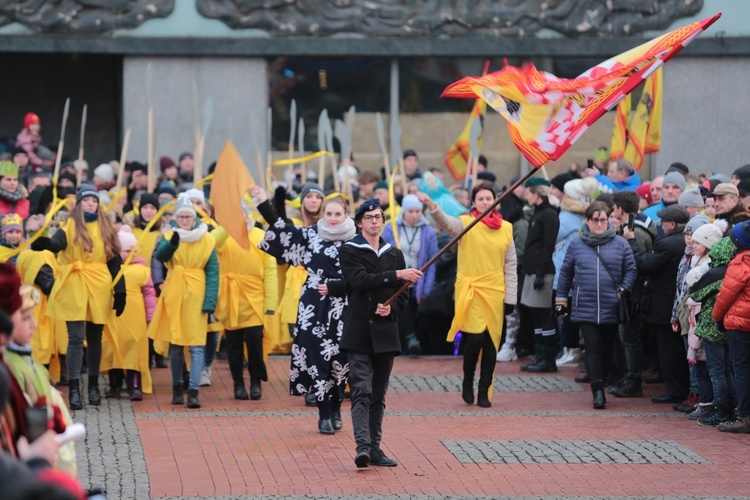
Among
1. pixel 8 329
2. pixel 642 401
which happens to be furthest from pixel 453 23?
pixel 8 329

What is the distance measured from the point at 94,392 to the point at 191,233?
1.58 meters

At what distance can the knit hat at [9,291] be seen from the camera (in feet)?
17.0

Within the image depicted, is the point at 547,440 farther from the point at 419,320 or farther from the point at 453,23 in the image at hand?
the point at 453,23

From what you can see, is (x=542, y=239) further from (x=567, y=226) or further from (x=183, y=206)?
(x=183, y=206)

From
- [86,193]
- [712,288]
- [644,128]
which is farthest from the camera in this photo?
[644,128]

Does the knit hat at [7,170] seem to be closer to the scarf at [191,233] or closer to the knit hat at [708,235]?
the scarf at [191,233]

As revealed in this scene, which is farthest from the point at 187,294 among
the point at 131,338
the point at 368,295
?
the point at 368,295

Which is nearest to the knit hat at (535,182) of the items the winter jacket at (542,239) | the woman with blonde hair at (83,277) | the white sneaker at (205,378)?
the winter jacket at (542,239)

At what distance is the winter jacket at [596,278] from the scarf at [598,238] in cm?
4

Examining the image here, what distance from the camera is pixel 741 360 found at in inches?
411

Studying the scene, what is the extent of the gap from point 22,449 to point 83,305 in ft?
24.5

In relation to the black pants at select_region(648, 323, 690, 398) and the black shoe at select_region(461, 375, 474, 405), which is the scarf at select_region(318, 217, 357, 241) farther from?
the black pants at select_region(648, 323, 690, 398)

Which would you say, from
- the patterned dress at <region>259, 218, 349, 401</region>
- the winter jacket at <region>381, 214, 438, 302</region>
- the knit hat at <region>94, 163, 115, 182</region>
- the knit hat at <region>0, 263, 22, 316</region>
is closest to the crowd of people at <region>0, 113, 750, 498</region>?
the patterned dress at <region>259, 218, 349, 401</region>

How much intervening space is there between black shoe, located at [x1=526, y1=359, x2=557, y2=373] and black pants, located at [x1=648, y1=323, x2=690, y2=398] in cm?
208
